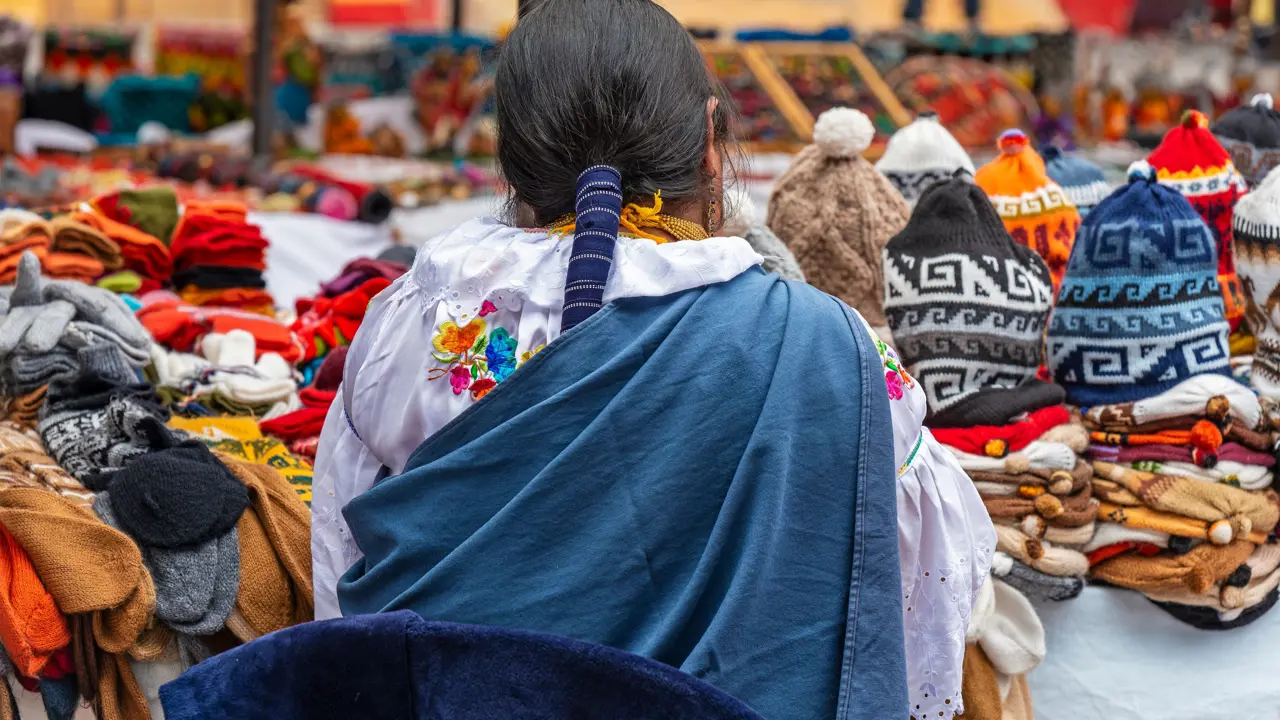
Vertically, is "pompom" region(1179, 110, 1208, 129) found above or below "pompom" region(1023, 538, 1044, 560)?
above

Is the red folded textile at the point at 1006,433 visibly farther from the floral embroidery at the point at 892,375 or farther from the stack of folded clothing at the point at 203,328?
the stack of folded clothing at the point at 203,328

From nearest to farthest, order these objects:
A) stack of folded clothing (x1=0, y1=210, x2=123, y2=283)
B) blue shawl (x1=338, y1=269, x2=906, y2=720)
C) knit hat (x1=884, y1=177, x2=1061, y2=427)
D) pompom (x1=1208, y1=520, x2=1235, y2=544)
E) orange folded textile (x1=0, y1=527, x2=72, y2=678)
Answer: blue shawl (x1=338, y1=269, x2=906, y2=720) → orange folded textile (x1=0, y1=527, x2=72, y2=678) → pompom (x1=1208, y1=520, x2=1235, y2=544) → knit hat (x1=884, y1=177, x2=1061, y2=427) → stack of folded clothing (x1=0, y1=210, x2=123, y2=283)

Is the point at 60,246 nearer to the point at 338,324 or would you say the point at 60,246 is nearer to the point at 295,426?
the point at 338,324

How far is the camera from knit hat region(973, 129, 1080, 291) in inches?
98.3

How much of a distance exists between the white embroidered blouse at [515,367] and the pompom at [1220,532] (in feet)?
2.06

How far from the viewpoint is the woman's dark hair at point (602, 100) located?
53.5 inches

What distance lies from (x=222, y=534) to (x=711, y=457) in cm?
89

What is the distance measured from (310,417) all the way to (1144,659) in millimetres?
1432

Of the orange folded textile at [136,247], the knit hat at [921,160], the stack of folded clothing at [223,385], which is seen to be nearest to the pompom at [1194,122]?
the knit hat at [921,160]

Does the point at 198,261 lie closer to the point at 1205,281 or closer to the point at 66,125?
the point at 1205,281

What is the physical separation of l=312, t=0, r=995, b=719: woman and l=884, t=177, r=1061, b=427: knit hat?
71cm

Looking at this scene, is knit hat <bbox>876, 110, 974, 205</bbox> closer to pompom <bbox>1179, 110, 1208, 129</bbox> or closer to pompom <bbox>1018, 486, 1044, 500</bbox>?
pompom <bbox>1179, 110, 1208, 129</bbox>

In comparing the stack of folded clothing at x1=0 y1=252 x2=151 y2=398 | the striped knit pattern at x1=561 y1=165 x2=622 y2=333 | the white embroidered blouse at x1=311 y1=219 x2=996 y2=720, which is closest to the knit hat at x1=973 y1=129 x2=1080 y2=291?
the white embroidered blouse at x1=311 y1=219 x2=996 y2=720

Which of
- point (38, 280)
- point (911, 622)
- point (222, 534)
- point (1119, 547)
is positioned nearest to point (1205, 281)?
point (1119, 547)
